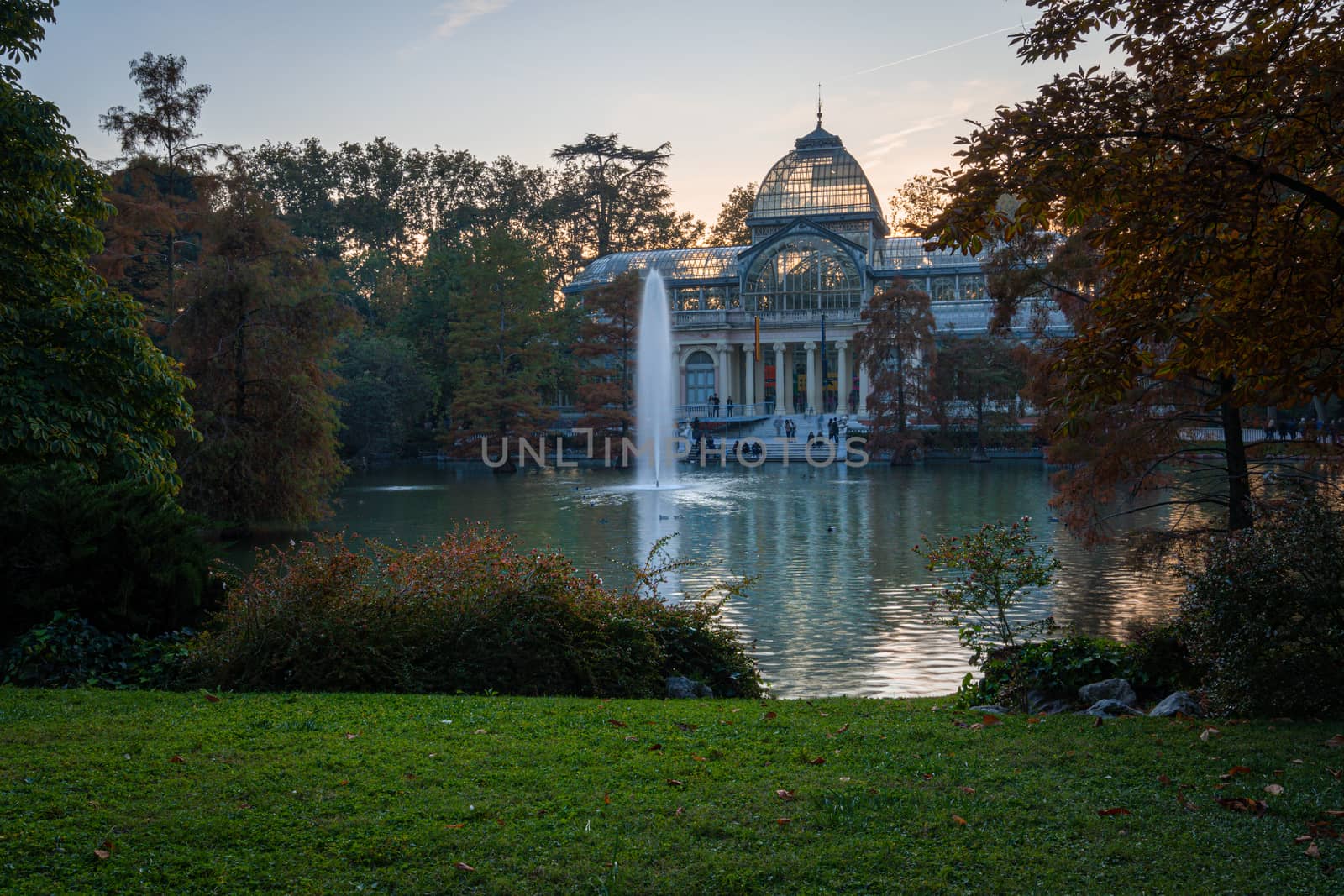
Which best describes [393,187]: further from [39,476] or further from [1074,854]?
[1074,854]

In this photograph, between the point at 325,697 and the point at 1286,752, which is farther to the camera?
the point at 325,697

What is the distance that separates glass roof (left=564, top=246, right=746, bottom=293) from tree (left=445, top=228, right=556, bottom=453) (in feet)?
59.0

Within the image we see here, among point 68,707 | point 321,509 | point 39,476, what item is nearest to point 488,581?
point 68,707

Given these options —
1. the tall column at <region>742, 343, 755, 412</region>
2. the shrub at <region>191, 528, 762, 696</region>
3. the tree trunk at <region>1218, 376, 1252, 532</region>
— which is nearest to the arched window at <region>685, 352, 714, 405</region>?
the tall column at <region>742, 343, 755, 412</region>

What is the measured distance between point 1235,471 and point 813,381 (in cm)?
5559

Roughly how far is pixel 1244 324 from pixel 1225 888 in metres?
3.40

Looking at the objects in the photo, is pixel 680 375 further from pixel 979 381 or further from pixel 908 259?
pixel 979 381

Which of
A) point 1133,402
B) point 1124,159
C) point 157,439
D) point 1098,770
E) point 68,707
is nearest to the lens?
point 1098,770

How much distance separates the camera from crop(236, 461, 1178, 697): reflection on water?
1270cm

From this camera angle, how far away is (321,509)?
26.7 m

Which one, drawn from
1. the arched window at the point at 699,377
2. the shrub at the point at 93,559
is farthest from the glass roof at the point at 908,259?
the shrub at the point at 93,559

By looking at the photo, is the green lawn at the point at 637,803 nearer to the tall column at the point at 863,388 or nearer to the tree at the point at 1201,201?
the tree at the point at 1201,201

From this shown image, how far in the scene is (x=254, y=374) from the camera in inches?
1014

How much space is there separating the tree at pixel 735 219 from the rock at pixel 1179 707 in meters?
81.3
